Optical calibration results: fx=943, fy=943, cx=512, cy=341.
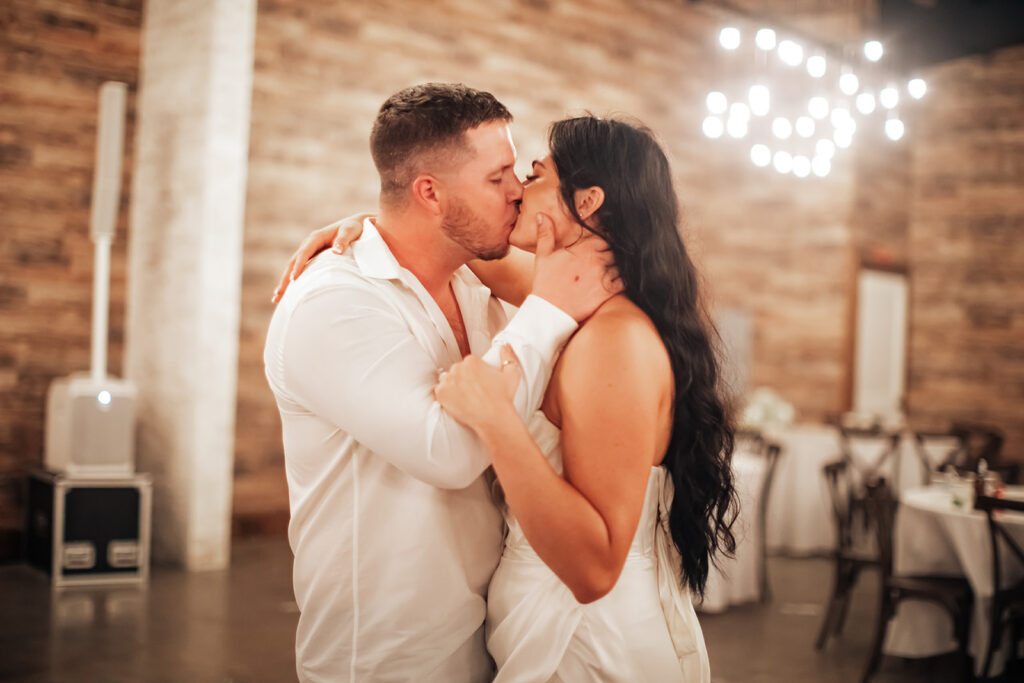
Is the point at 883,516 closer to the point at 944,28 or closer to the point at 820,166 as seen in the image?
the point at 820,166

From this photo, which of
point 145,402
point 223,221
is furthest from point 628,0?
point 145,402

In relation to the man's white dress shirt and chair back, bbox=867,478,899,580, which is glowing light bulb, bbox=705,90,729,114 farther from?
the man's white dress shirt

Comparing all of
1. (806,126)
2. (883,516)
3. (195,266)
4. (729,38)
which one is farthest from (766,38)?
(195,266)

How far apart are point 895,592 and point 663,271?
356 cm

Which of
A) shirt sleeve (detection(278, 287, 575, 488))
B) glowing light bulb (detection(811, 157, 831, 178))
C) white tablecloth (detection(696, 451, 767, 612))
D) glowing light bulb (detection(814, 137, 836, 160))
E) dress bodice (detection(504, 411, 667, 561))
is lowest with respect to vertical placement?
white tablecloth (detection(696, 451, 767, 612))

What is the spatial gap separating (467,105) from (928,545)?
3904mm

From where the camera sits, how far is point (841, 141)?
251 inches

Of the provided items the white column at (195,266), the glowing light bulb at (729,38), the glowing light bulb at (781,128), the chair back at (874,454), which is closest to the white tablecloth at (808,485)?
the chair back at (874,454)

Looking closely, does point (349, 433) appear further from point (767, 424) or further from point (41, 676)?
point (767, 424)

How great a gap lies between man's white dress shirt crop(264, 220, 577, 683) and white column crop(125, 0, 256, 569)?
4341 millimetres

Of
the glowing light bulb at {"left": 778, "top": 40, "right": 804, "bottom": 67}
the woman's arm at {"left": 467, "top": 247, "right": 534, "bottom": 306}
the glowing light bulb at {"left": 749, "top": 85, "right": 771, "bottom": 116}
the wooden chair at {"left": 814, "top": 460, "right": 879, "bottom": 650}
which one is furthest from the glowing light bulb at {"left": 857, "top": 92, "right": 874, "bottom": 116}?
the woman's arm at {"left": 467, "top": 247, "right": 534, "bottom": 306}

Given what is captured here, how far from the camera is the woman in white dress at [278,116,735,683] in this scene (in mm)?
1498

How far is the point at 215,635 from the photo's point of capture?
4.53 m

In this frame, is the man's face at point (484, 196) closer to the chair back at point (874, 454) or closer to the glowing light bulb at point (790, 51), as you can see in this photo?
the glowing light bulb at point (790, 51)
